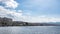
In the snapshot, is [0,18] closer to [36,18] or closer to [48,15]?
[36,18]

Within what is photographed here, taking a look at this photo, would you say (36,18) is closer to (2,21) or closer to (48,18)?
(48,18)

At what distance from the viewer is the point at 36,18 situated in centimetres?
4681

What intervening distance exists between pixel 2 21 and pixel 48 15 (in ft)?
60.5

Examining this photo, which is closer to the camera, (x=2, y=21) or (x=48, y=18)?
(x=2, y=21)

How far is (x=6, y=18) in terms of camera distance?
48625 millimetres

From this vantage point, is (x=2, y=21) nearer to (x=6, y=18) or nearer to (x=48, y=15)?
(x=6, y=18)

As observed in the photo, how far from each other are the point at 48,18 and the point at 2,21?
18.3 metres

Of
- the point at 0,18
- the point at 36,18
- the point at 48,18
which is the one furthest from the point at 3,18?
the point at 48,18

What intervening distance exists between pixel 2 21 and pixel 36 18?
13149 millimetres

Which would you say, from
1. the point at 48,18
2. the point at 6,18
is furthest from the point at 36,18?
the point at 6,18

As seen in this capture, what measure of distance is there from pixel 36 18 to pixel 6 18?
40.5ft

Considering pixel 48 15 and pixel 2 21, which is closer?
pixel 2 21

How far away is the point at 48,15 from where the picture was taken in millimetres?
48438

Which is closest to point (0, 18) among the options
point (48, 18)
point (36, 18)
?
point (36, 18)
